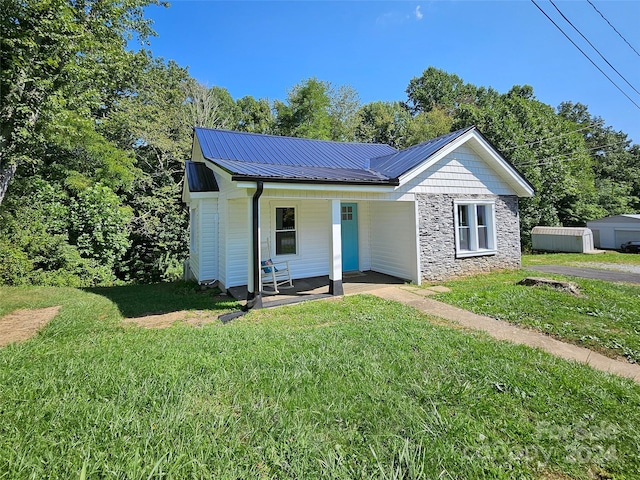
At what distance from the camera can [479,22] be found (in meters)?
7.63

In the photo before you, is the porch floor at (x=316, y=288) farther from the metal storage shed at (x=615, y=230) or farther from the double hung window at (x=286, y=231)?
the metal storage shed at (x=615, y=230)

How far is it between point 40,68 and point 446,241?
13.9m

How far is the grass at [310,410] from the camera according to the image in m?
2.06

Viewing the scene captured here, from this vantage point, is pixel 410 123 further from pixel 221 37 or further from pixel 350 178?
pixel 350 178

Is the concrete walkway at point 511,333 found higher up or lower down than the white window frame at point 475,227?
lower down

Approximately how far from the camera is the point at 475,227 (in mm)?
9766

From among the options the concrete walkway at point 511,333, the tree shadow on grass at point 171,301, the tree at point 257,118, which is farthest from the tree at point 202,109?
the concrete walkway at point 511,333

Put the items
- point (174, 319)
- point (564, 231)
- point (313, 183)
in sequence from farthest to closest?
point (564, 231), point (313, 183), point (174, 319)

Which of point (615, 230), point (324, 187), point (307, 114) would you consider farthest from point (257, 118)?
point (615, 230)

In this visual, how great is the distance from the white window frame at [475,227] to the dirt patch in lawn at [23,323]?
10343mm

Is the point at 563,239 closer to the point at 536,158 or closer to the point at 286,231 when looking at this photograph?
the point at 536,158

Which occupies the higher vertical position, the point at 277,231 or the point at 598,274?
the point at 277,231

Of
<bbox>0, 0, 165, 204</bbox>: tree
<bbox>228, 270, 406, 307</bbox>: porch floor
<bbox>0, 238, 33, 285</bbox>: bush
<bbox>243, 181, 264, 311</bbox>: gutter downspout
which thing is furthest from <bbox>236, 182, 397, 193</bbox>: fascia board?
<bbox>0, 238, 33, 285</bbox>: bush

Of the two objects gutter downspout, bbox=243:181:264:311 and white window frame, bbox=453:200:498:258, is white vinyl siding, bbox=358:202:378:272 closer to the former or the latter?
white window frame, bbox=453:200:498:258
